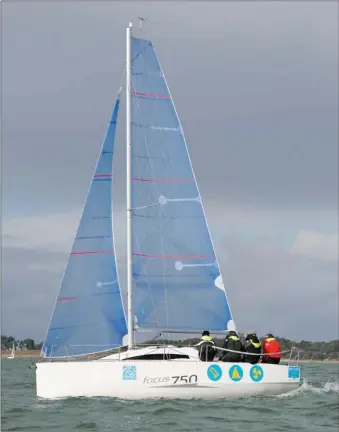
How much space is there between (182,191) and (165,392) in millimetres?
6246

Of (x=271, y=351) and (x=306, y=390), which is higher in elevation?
(x=271, y=351)

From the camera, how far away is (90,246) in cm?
2730

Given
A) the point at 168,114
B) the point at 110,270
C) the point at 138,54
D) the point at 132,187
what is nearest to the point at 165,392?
the point at 110,270

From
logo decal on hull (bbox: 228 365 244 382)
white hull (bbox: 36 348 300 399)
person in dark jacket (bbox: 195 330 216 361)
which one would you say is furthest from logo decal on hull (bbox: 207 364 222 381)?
person in dark jacket (bbox: 195 330 216 361)

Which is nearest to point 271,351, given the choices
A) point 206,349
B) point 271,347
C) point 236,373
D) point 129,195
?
point 271,347

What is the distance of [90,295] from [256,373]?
522cm

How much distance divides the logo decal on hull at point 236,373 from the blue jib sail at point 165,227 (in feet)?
6.43

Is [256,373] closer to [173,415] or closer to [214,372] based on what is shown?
[214,372]

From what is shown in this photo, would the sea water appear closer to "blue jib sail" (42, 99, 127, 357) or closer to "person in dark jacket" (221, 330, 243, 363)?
"person in dark jacket" (221, 330, 243, 363)

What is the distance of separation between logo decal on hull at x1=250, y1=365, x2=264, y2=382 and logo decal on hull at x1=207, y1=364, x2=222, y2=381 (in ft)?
3.23

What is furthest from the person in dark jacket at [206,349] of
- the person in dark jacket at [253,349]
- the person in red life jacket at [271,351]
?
the person in red life jacket at [271,351]

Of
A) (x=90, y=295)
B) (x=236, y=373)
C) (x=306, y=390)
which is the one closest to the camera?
(x=236, y=373)

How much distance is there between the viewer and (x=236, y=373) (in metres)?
25.9

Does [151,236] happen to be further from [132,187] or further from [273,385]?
[273,385]
